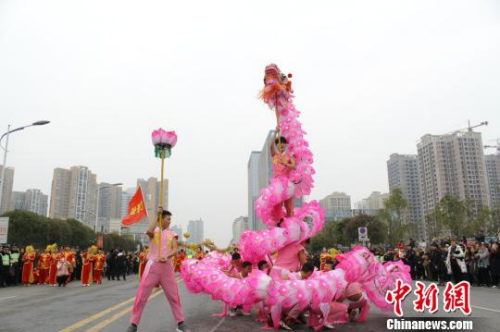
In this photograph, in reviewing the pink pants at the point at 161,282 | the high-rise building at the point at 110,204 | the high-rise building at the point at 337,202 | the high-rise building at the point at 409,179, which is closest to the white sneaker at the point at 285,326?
the pink pants at the point at 161,282

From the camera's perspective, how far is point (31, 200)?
90688 mm

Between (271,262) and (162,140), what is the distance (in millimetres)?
3339

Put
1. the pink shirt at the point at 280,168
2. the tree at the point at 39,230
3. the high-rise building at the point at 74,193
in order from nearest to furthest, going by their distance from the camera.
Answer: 1. the pink shirt at the point at 280,168
2. the tree at the point at 39,230
3. the high-rise building at the point at 74,193

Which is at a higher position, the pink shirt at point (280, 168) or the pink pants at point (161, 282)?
the pink shirt at point (280, 168)

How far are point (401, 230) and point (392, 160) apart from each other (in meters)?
51.2

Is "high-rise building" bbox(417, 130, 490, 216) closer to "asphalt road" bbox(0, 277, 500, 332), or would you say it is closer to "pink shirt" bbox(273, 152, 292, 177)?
"asphalt road" bbox(0, 277, 500, 332)

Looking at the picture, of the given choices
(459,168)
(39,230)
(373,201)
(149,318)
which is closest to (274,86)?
(149,318)

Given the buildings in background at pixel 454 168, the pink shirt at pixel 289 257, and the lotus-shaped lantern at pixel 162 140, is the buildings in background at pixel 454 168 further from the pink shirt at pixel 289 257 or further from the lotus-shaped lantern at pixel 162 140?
the lotus-shaped lantern at pixel 162 140

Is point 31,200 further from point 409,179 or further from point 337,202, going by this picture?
point 409,179

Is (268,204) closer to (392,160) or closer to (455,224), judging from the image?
Result: (455,224)

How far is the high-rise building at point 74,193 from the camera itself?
213ft

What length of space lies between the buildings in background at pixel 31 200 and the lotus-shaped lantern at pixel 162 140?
9538 centimetres

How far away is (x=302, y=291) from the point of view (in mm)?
6137

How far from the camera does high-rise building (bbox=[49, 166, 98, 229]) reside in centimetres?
6500
